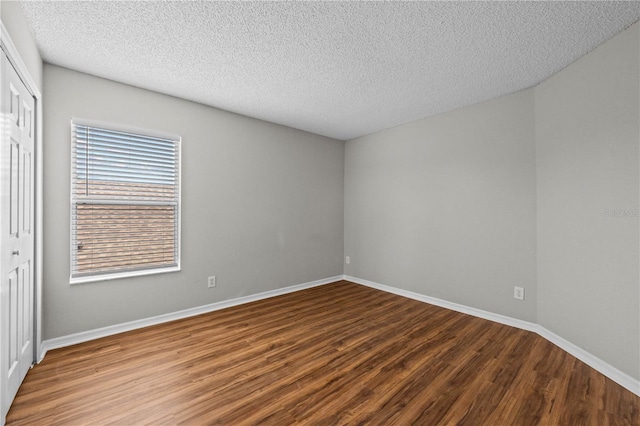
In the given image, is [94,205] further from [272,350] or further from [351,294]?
[351,294]

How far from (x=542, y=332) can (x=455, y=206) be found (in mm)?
1562

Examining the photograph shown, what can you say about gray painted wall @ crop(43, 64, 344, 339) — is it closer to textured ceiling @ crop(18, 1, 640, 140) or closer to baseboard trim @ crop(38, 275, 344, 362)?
baseboard trim @ crop(38, 275, 344, 362)

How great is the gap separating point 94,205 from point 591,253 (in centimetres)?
446

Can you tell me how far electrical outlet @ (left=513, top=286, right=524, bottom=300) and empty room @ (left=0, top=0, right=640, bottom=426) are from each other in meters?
0.03

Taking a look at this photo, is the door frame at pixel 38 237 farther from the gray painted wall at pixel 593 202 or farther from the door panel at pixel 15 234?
the gray painted wall at pixel 593 202

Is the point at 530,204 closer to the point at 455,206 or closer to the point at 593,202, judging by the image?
the point at 593,202

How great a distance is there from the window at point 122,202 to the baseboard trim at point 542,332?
10.1 ft

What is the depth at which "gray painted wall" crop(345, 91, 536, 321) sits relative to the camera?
295cm

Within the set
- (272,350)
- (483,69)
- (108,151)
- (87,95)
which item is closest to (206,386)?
(272,350)

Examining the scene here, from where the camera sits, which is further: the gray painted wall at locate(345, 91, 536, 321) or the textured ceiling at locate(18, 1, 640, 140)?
the gray painted wall at locate(345, 91, 536, 321)

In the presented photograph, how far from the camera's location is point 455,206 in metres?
3.50

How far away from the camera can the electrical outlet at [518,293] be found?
2925 millimetres

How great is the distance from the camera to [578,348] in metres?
2.33

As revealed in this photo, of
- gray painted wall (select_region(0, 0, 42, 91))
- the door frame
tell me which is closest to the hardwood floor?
the door frame
